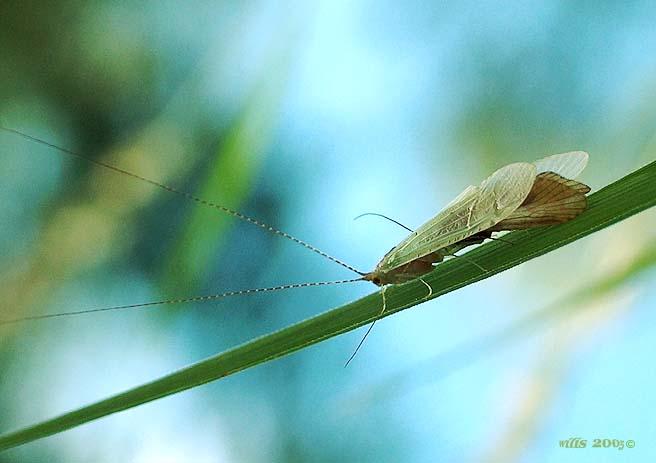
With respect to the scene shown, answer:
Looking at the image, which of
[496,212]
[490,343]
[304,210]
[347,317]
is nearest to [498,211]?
[496,212]

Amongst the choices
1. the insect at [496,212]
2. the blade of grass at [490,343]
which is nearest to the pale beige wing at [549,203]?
the insect at [496,212]

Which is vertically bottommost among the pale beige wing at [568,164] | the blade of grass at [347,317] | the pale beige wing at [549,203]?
the blade of grass at [347,317]

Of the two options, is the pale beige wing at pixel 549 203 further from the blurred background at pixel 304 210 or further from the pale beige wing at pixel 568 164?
the blurred background at pixel 304 210

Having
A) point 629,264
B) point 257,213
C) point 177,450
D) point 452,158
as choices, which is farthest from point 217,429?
point 629,264

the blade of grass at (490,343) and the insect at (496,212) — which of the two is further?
the blade of grass at (490,343)

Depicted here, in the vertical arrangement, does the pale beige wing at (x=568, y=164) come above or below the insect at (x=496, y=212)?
above

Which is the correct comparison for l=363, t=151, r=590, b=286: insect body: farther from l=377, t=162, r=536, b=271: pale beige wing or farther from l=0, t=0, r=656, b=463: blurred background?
l=0, t=0, r=656, b=463: blurred background

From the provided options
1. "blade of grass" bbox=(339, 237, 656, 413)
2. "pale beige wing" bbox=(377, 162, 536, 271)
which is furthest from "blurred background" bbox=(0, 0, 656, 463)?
"pale beige wing" bbox=(377, 162, 536, 271)
